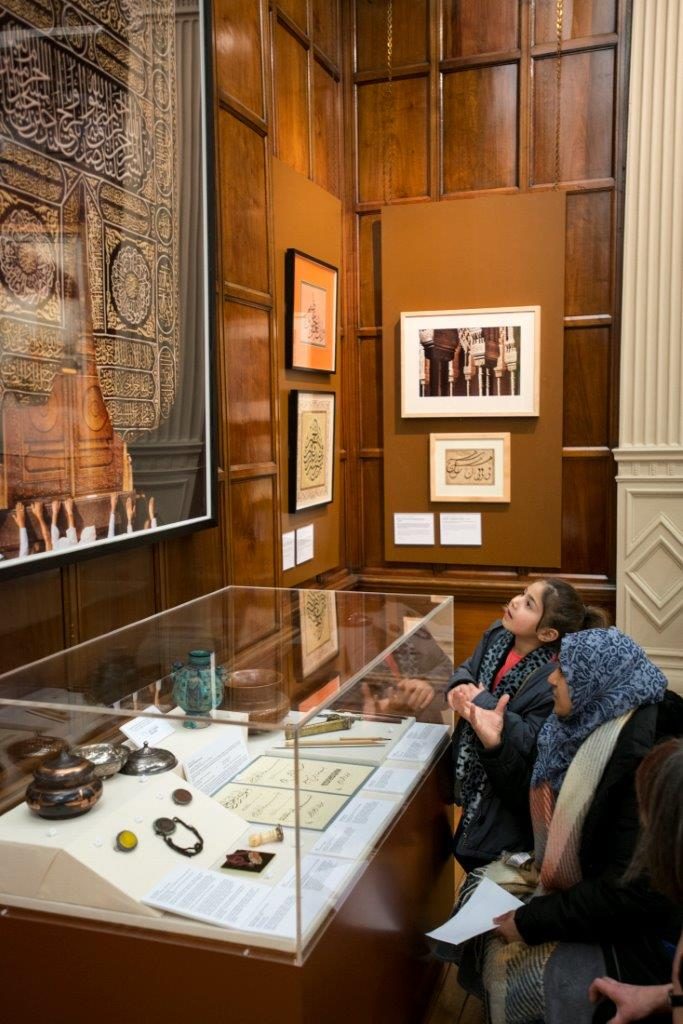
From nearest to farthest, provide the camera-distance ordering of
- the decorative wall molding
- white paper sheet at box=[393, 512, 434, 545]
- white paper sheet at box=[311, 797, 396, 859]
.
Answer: white paper sheet at box=[311, 797, 396, 859], the decorative wall molding, white paper sheet at box=[393, 512, 434, 545]

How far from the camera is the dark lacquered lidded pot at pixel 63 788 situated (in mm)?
1938

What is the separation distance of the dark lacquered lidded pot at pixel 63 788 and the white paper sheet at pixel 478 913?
36.9 inches

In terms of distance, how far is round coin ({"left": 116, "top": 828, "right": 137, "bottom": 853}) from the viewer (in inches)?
72.8

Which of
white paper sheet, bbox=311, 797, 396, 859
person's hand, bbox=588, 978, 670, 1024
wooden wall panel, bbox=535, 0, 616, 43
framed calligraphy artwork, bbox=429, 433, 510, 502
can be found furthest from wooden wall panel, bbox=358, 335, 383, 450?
person's hand, bbox=588, 978, 670, 1024

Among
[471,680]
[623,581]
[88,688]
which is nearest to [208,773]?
[88,688]

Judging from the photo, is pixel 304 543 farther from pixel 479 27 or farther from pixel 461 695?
pixel 479 27

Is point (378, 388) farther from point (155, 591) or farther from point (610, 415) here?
point (155, 591)

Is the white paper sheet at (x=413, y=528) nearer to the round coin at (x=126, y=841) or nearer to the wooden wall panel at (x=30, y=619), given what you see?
the wooden wall panel at (x=30, y=619)

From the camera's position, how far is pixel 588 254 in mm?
5125

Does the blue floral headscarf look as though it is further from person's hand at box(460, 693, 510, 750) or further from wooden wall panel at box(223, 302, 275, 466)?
wooden wall panel at box(223, 302, 275, 466)

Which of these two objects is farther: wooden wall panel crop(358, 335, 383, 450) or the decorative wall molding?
wooden wall panel crop(358, 335, 383, 450)

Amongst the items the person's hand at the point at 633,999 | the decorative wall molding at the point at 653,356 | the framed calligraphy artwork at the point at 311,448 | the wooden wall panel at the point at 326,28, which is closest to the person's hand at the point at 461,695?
the person's hand at the point at 633,999

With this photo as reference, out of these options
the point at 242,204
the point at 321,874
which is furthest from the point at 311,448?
the point at 321,874

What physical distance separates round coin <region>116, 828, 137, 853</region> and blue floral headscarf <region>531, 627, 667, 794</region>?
1113 millimetres
